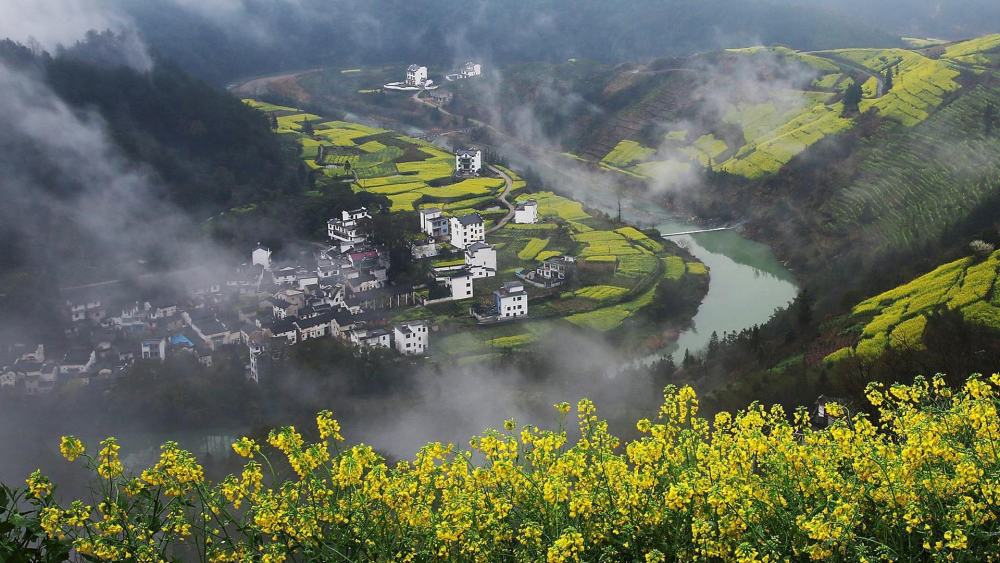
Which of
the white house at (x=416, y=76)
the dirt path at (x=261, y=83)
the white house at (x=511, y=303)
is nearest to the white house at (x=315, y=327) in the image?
the white house at (x=511, y=303)

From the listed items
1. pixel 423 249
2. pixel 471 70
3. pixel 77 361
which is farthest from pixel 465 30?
pixel 77 361

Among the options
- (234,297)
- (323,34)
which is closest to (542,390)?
(234,297)

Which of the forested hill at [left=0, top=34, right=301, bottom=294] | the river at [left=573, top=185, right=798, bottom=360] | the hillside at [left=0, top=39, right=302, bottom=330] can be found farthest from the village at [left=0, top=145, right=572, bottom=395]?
the river at [left=573, top=185, right=798, bottom=360]

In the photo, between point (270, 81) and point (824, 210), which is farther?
point (270, 81)

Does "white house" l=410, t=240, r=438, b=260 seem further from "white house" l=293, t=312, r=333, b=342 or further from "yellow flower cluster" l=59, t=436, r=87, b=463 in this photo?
"yellow flower cluster" l=59, t=436, r=87, b=463

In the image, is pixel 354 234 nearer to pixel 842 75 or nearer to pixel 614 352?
pixel 614 352

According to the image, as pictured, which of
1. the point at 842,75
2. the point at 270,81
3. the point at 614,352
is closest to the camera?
the point at 614,352
